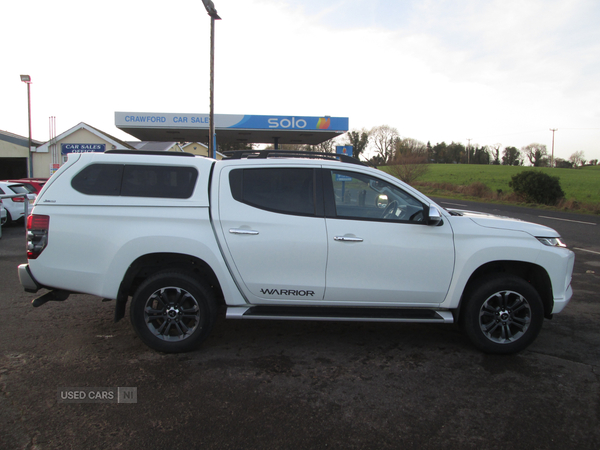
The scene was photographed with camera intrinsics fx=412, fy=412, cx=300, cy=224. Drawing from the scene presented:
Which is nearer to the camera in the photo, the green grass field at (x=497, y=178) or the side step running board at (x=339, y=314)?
the side step running board at (x=339, y=314)

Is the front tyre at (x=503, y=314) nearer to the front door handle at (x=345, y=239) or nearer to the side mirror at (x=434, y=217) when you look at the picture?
the side mirror at (x=434, y=217)

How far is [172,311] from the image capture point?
4047 millimetres

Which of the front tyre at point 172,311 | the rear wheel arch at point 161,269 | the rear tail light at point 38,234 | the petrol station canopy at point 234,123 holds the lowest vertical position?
the front tyre at point 172,311

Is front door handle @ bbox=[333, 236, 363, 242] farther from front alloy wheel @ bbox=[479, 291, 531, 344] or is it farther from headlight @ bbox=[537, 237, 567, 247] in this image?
headlight @ bbox=[537, 237, 567, 247]

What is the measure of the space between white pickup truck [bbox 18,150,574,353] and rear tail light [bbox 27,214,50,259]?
1 centimetres

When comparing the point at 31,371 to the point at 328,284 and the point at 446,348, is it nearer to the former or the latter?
the point at 328,284

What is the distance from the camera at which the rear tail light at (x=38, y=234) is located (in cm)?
395

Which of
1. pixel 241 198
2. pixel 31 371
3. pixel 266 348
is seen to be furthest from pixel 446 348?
pixel 31 371

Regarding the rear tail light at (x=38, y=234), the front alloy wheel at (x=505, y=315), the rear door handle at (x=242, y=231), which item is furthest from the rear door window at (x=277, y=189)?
the front alloy wheel at (x=505, y=315)

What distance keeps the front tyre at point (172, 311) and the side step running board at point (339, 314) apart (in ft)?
0.95

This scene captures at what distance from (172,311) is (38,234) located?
147 centimetres

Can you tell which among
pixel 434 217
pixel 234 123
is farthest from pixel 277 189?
pixel 234 123

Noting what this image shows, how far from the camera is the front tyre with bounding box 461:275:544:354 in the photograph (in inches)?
161

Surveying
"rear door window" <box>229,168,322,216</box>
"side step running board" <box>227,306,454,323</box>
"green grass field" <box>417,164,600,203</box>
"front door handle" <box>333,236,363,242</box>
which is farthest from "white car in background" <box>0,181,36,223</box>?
"green grass field" <box>417,164,600,203</box>
